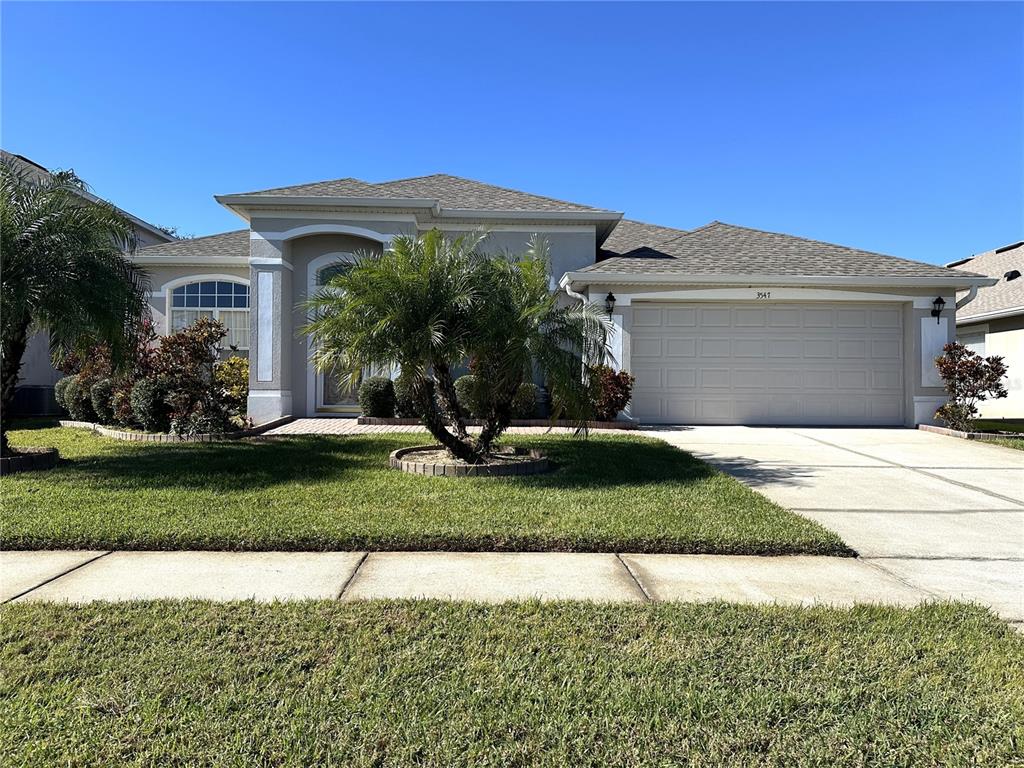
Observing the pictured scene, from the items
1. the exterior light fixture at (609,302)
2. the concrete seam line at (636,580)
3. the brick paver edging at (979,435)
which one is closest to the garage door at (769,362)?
the exterior light fixture at (609,302)

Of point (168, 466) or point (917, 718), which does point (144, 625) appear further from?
point (168, 466)

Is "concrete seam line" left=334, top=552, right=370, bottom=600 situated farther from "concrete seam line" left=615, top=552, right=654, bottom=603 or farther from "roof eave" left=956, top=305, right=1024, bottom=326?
"roof eave" left=956, top=305, right=1024, bottom=326

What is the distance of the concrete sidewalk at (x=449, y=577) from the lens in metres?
3.72

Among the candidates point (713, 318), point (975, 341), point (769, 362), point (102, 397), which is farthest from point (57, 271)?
point (975, 341)

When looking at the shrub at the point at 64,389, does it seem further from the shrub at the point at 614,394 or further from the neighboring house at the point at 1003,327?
the neighboring house at the point at 1003,327

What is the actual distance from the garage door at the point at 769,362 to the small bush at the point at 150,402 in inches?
371

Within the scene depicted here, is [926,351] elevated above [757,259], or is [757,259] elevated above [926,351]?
[757,259]

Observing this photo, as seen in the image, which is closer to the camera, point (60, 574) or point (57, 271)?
point (60, 574)

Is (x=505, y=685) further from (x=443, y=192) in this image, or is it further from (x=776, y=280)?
(x=443, y=192)

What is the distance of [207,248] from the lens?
50.8 ft

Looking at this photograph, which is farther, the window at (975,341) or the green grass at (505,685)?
the window at (975,341)

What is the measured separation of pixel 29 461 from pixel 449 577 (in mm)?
6679

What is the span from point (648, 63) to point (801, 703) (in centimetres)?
1321

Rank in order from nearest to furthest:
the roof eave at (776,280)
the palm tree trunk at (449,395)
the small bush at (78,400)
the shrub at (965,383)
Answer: the palm tree trunk at (449,395) < the shrub at (965,383) < the roof eave at (776,280) < the small bush at (78,400)
